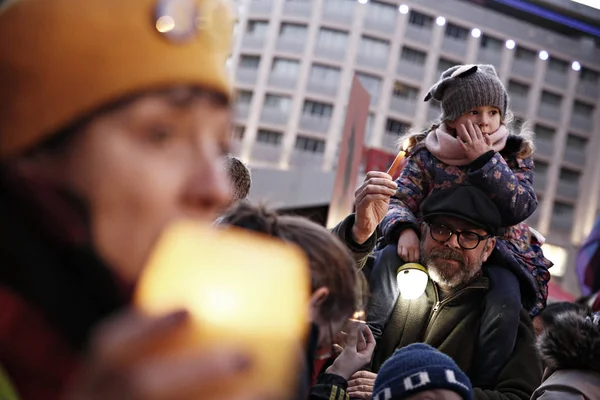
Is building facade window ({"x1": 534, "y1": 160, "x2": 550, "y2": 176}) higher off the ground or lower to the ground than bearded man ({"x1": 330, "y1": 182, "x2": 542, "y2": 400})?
higher

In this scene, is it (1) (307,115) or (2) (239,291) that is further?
(1) (307,115)

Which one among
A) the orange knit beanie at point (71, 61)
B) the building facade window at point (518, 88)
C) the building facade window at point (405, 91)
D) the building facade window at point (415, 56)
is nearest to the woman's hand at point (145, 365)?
the orange knit beanie at point (71, 61)

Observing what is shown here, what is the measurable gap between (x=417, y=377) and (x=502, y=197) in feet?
2.55

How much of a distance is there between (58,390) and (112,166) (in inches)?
7.9

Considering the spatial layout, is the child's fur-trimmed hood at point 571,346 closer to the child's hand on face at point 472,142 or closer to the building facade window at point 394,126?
the child's hand on face at point 472,142

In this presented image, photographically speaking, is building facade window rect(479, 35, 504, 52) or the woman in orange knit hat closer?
the woman in orange knit hat

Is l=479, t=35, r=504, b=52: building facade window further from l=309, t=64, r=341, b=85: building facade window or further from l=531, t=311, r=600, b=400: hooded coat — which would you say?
l=531, t=311, r=600, b=400: hooded coat

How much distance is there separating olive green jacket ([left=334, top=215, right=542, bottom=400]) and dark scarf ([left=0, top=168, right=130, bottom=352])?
1.59m

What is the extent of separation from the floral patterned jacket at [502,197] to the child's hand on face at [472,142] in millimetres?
36

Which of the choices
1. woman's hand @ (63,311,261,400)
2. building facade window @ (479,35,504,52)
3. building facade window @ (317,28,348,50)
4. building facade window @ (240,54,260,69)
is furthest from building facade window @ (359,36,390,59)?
woman's hand @ (63,311,261,400)

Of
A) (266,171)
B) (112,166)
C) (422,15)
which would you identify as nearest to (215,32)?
(112,166)

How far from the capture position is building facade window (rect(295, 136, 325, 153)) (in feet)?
109

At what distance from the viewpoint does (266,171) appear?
15.3 meters

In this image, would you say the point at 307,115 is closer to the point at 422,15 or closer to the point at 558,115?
the point at 422,15
